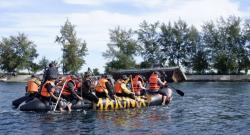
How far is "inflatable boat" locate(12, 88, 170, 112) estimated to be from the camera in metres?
29.6

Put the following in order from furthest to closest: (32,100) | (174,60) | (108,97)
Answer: (174,60), (108,97), (32,100)

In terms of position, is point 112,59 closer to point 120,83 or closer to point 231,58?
point 231,58

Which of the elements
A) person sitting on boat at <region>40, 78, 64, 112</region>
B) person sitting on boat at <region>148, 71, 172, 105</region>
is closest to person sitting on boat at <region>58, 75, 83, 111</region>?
person sitting on boat at <region>40, 78, 64, 112</region>

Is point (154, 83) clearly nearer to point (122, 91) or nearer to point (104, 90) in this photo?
point (122, 91)

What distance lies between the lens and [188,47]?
361ft

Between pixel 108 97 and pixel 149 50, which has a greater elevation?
pixel 149 50

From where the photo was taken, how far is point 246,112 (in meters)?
30.9

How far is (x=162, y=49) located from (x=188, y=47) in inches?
240

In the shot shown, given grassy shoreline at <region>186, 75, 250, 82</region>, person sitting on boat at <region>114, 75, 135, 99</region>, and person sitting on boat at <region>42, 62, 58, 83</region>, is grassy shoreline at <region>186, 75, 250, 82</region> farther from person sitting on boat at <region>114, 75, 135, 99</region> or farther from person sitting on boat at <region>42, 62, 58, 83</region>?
person sitting on boat at <region>42, 62, 58, 83</region>

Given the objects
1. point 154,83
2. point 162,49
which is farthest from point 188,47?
point 154,83

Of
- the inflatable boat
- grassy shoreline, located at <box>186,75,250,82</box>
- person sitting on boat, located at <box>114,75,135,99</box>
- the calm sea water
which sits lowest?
the calm sea water

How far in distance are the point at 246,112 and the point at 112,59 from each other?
81.8 metres

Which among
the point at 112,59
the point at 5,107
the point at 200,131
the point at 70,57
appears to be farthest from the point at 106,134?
the point at 112,59

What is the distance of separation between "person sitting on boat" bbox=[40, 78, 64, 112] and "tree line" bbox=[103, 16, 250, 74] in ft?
253
